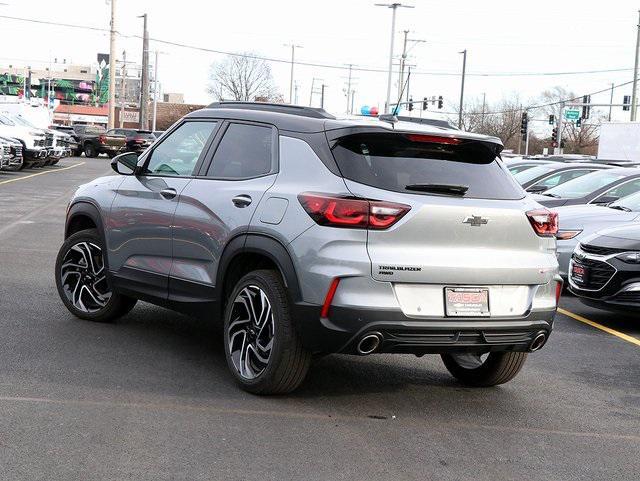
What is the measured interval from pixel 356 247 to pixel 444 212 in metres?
0.58

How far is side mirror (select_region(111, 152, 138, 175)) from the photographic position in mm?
7414

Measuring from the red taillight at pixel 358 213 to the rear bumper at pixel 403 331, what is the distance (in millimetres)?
482

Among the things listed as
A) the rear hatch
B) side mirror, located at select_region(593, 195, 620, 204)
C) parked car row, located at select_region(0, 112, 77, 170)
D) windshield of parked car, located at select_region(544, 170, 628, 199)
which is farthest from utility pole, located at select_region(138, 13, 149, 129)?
the rear hatch

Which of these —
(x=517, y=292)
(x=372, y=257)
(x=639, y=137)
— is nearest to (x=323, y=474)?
(x=372, y=257)

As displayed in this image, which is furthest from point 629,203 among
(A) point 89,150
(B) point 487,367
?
(A) point 89,150

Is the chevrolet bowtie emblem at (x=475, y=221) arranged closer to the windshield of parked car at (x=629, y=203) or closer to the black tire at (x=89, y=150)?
the windshield of parked car at (x=629, y=203)

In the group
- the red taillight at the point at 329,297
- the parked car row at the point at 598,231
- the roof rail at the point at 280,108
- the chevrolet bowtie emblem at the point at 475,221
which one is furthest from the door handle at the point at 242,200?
the parked car row at the point at 598,231

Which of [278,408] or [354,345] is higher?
[354,345]

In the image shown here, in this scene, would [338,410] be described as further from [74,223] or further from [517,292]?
[74,223]

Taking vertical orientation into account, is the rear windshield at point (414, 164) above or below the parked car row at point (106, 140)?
above

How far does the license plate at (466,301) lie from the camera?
5.41 metres

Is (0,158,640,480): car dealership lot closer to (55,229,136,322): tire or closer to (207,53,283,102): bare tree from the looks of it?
(55,229,136,322): tire

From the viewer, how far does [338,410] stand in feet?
18.5

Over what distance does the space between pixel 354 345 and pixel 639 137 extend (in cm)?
3137
